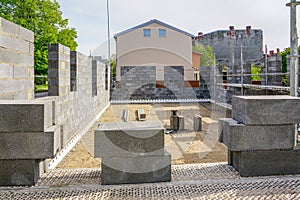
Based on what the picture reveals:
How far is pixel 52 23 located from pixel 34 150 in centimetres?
1765

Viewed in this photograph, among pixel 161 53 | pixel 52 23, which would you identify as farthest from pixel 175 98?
pixel 52 23

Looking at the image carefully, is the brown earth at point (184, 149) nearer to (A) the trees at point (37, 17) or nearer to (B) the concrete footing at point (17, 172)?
(B) the concrete footing at point (17, 172)

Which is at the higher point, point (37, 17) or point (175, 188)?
point (37, 17)

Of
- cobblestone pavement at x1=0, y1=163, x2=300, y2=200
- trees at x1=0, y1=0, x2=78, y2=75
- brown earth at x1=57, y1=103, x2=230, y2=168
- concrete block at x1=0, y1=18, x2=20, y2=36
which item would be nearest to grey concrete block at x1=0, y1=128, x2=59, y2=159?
cobblestone pavement at x1=0, y1=163, x2=300, y2=200

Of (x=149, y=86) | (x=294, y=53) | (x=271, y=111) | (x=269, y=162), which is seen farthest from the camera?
(x=149, y=86)

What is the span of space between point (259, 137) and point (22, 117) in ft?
7.19

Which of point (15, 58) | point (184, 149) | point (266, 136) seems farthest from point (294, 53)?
point (15, 58)

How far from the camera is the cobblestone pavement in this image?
8.04 feet

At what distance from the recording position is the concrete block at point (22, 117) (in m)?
2.49

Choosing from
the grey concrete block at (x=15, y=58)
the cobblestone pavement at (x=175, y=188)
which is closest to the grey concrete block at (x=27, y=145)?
the cobblestone pavement at (x=175, y=188)

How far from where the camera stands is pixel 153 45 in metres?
21.9

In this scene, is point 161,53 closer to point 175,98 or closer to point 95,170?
point 175,98

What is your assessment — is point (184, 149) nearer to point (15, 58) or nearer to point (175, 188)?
point (175, 188)

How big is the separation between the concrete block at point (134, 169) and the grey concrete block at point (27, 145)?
0.50 meters
